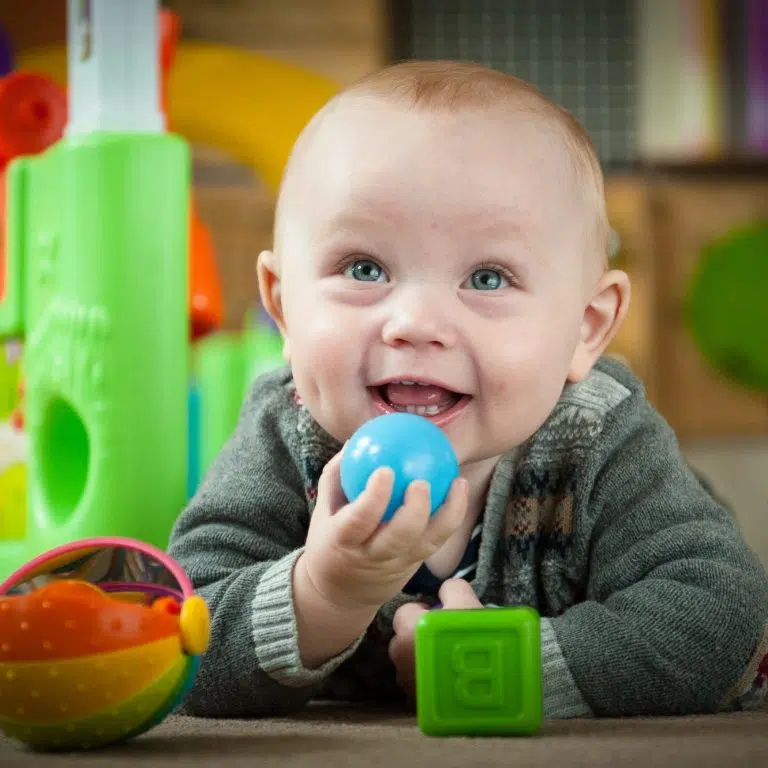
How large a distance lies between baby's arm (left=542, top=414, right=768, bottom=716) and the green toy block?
0.34 feet

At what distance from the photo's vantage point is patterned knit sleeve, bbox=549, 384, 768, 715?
745 millimetres

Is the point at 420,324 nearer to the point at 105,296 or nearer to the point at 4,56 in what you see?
the point at 105,296

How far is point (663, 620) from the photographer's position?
0.75 m

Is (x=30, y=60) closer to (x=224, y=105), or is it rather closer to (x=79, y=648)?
(x=224, y=105)

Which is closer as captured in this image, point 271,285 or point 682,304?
point 271,285

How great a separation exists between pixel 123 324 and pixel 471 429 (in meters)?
0.39

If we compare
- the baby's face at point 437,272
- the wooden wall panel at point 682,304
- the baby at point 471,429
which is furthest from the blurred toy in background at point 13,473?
the wooden wall panel at point 682,304

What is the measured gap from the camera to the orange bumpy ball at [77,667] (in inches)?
23.2

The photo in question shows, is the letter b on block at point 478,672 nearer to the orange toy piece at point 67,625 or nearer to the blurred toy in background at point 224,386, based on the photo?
the orange toy piece at point 67,625

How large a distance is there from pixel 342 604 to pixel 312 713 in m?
0.12

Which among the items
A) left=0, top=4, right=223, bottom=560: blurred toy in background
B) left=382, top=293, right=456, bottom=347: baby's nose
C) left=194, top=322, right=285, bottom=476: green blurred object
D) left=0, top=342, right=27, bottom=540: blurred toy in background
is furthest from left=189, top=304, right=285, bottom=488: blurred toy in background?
left=382, top=293, right=456, bottom=347: baby's nose

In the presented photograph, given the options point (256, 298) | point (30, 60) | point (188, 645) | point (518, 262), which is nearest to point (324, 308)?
point (518, 262)

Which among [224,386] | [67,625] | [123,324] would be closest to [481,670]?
[67,625]

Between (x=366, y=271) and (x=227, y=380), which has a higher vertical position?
(x=366, y=271)
